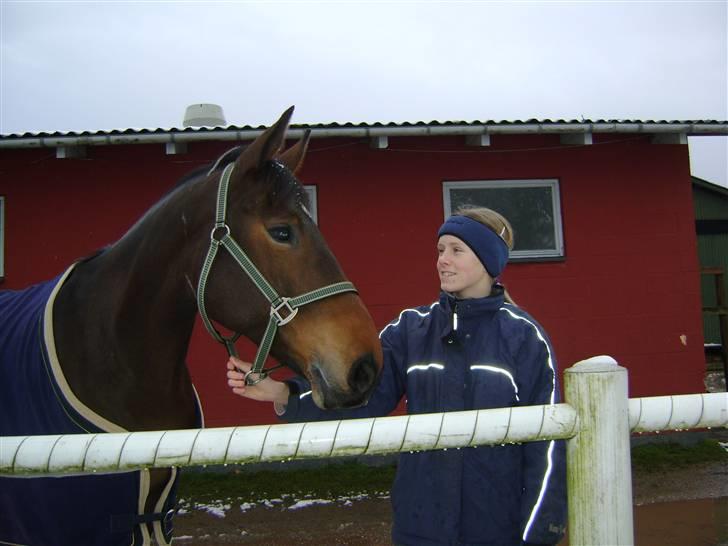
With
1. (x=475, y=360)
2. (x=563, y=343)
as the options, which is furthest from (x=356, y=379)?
(x=563, y=343)

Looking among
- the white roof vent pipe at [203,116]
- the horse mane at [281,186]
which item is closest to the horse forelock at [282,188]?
the horse mane at [281,186]

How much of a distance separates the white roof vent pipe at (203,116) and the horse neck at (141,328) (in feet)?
17.3

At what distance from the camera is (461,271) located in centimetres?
171

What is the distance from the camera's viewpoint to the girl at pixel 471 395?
147cm

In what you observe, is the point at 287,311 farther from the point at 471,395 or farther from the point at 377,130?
the point at 377,130

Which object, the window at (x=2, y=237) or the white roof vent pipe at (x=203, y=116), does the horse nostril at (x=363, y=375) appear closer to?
the window at (x=2, y=237)

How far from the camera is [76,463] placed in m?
0.90

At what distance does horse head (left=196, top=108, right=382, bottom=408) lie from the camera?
146 centimetres

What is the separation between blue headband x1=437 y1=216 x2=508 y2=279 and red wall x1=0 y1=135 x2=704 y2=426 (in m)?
3.75

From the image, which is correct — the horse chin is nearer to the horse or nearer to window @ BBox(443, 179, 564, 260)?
the horse

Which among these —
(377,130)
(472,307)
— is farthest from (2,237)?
(472,307)

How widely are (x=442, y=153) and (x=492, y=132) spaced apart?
0.60m

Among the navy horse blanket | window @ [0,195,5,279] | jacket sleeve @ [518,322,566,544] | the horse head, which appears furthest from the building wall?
the navy horse blanket

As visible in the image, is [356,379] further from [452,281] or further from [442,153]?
[442,153]
